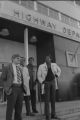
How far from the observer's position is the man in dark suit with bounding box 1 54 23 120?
399cm

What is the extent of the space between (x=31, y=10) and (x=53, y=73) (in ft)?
17.4

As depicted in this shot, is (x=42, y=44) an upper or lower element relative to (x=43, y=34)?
lower

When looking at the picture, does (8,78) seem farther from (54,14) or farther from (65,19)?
(65,19)

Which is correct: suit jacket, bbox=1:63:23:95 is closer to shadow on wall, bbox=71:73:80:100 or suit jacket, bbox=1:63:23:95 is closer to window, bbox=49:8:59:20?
window, bbox=49:8:59:20

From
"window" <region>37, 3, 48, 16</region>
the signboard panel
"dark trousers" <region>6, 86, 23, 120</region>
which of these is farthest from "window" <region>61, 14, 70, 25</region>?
"dark trousers" <region>6, 86, 23, 120</region>

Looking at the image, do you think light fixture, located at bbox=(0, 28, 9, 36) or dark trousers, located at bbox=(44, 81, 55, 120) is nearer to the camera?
dark trousers, located at bbox=(44, 81, 55, 120)

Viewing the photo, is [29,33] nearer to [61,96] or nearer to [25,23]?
[25,23]

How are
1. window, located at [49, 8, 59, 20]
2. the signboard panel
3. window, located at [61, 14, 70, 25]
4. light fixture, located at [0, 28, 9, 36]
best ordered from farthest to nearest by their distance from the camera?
window, located at [61, 14, 70, 25] → window, located at [49, 8, 59, 20] → light fixture, located at [0, 28, 9, 36] → the signboard panel

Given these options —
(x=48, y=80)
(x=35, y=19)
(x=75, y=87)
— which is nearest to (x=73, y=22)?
(x=35, y=19)

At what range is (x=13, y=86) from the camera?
4.06m

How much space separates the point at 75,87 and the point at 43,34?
3.66m

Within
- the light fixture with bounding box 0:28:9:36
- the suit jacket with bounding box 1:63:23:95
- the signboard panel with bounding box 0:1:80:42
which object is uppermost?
the signboard panel with bounding box 0:1:80:42

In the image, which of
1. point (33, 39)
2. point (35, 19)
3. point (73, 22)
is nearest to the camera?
point (35, 19)

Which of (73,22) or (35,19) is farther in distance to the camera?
(73,22)
